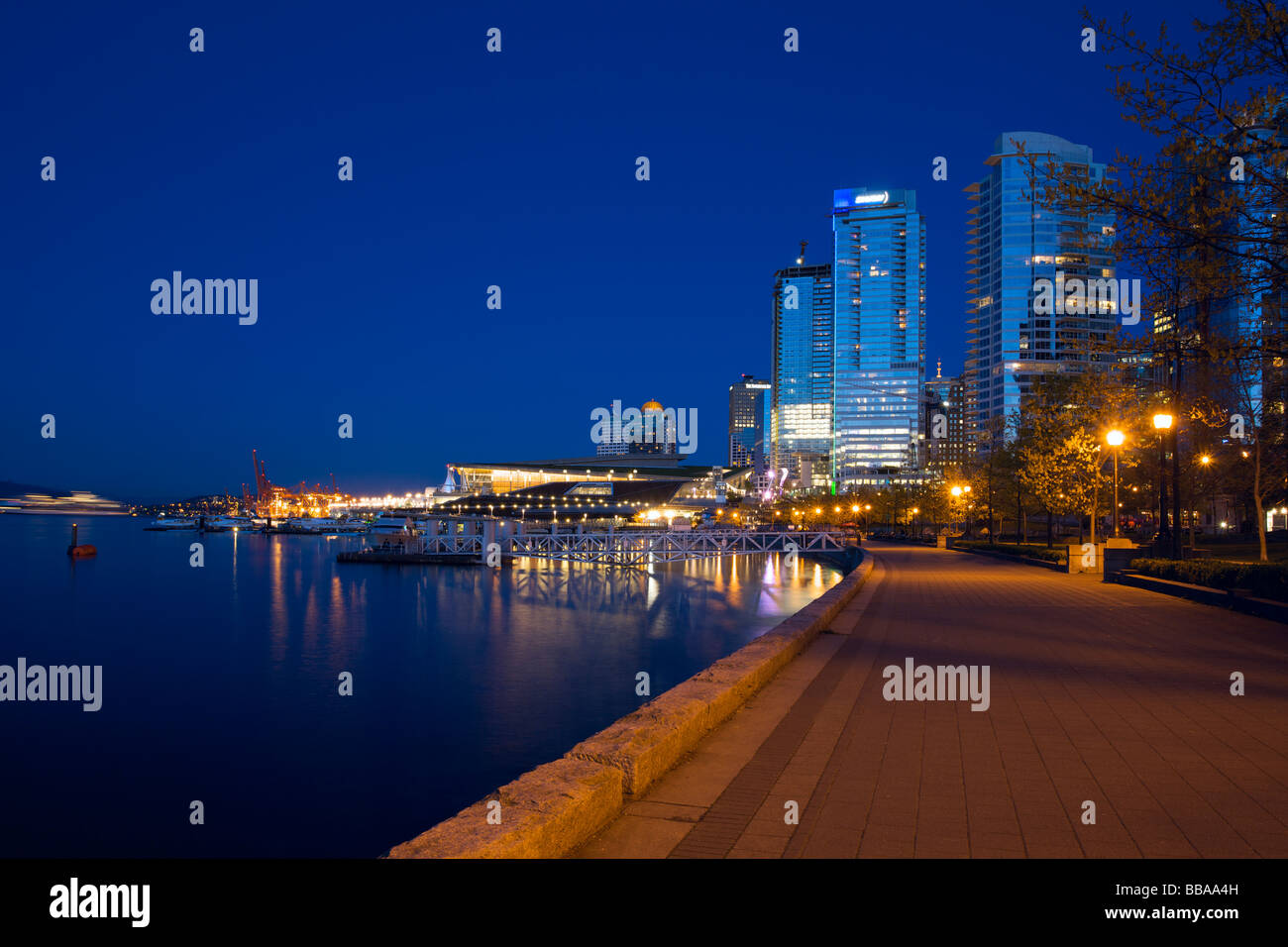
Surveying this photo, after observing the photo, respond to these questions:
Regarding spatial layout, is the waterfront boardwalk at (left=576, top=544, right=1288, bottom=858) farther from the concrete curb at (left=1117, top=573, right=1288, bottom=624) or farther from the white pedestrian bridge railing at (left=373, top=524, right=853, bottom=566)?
the white pedestrian bridge railing at (left=373, top=524, right=853, bottom=566)

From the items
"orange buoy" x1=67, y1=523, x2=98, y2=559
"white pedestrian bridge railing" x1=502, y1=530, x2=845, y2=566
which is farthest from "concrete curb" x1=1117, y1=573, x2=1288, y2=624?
"orange buoy" x1=67, y1=523, x2=98, y2=559

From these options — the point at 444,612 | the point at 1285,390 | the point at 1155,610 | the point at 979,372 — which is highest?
the point at 979,372

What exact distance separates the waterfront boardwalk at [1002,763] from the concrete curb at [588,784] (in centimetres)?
17

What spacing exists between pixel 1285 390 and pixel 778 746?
38.4 m

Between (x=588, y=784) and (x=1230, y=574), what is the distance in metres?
18.1

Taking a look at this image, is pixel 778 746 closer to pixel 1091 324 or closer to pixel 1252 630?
pixel 1252 630

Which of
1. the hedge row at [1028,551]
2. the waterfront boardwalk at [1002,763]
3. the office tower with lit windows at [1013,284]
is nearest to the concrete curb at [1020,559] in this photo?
the hedge row at [1028,551]

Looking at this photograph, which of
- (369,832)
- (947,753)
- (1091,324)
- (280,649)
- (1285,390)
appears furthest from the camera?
(1091,324)

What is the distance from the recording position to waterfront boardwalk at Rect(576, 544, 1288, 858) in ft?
16.2

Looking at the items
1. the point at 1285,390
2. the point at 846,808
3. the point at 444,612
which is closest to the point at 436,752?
the point at 846,808

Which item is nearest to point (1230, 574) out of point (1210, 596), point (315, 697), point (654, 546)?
point (1210, 596)

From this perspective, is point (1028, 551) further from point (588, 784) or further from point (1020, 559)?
point (588, 784)

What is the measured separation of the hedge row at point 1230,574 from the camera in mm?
15922

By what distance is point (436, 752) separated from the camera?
2230cm
